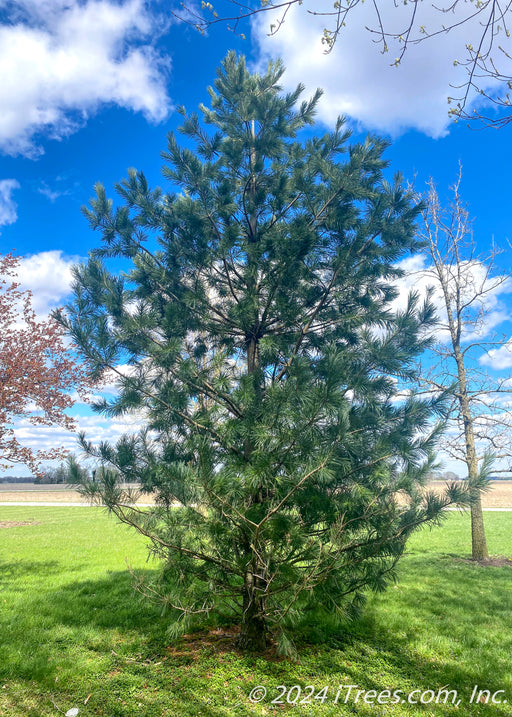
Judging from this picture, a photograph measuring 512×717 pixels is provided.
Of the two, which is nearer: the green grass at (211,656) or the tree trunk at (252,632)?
the green grass at (211,656)

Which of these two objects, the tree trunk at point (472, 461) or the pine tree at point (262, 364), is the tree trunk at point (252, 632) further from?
the tree trunk at point (472, 461)

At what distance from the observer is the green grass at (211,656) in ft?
10.8

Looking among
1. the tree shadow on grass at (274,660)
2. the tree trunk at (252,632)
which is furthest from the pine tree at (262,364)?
the tree shadow on grass at (274,660)

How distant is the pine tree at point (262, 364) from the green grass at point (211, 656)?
502mm

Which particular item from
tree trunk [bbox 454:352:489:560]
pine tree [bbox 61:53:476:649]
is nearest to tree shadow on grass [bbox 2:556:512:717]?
pine tree [bbox 61:53:476:649]

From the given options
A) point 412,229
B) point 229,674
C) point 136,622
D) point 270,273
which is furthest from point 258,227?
point 136,622

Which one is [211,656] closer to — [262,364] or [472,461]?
[262,364]

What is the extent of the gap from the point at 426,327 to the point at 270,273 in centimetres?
184

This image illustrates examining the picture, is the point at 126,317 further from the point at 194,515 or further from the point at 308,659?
the point at 308,659

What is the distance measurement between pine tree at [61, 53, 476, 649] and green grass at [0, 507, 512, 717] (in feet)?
1.65

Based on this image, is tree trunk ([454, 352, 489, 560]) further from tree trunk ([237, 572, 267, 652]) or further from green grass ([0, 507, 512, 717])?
tree trunk ([237, 572, 267, 652])

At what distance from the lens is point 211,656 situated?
402 cm

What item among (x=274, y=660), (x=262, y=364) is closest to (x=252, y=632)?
(x=274, y=660)

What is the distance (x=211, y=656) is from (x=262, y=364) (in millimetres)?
2961
